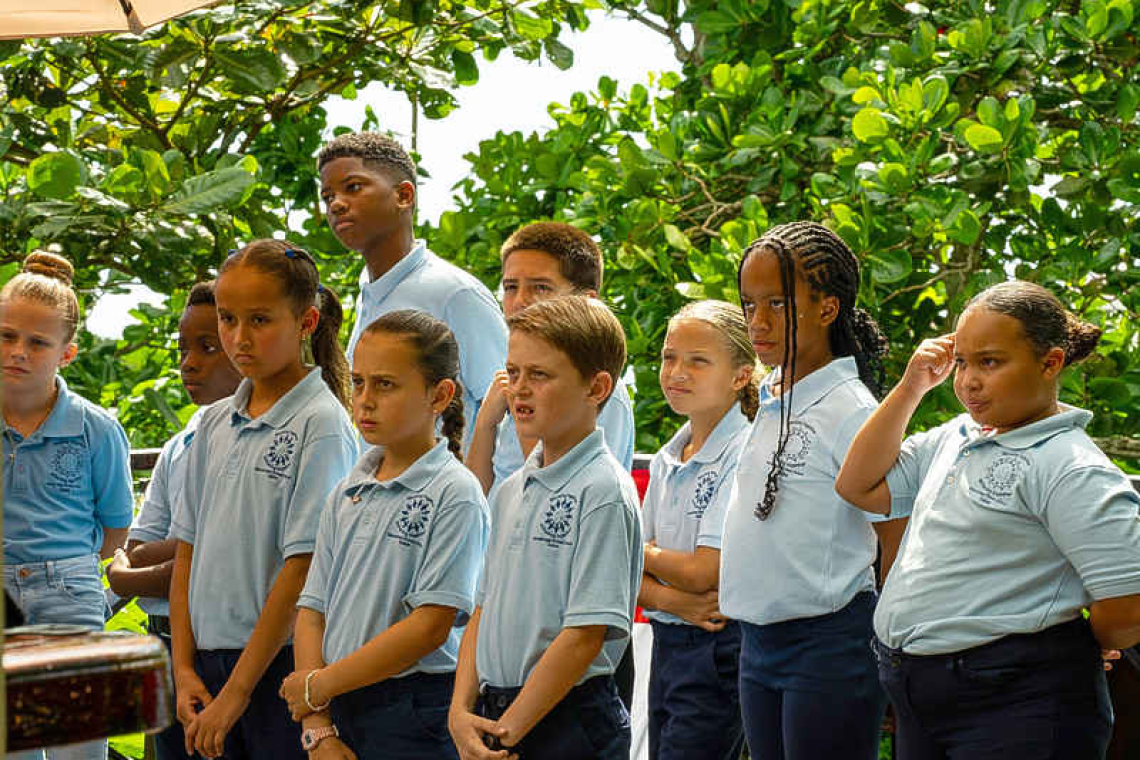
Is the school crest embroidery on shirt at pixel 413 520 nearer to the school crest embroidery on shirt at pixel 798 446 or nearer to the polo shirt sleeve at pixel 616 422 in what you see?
the polo shirt sleeve at pixel 616 422

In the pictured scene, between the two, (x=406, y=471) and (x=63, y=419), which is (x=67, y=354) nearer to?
(x=63, y=419)

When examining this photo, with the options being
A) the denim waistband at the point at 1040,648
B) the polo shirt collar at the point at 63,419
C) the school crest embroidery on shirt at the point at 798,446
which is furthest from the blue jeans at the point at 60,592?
the denim waistband at the point at 1040,648

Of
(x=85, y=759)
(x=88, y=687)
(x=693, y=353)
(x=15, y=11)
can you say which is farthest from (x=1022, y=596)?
(x=15, y=11)

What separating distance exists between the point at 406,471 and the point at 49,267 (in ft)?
4.27

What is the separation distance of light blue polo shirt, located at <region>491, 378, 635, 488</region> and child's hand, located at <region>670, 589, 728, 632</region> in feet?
0.99

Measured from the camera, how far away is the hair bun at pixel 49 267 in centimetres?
315

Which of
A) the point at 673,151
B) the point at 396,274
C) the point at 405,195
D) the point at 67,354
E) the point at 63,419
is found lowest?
the point at 63,419

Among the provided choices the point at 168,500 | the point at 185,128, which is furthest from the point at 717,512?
the point at 185,128

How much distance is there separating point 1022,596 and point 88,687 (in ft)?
5.19

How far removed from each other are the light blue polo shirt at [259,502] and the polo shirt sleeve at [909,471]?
0.96 meters

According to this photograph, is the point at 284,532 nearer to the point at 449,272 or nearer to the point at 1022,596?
the point at 449,272

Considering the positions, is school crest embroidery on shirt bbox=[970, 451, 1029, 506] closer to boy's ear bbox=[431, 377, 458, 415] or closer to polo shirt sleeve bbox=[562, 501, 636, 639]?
polo shirt sleeve bbox=[562, 501, 636, 639]

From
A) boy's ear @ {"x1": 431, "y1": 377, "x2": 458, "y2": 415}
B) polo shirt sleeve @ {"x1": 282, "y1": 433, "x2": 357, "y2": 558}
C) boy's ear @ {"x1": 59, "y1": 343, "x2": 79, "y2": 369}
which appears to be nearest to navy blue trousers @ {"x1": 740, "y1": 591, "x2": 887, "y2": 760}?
boy's ear @ {"x1": 431, "y1": 377, "x2": 458, "y2": 415}

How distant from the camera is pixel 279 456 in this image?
249cm
